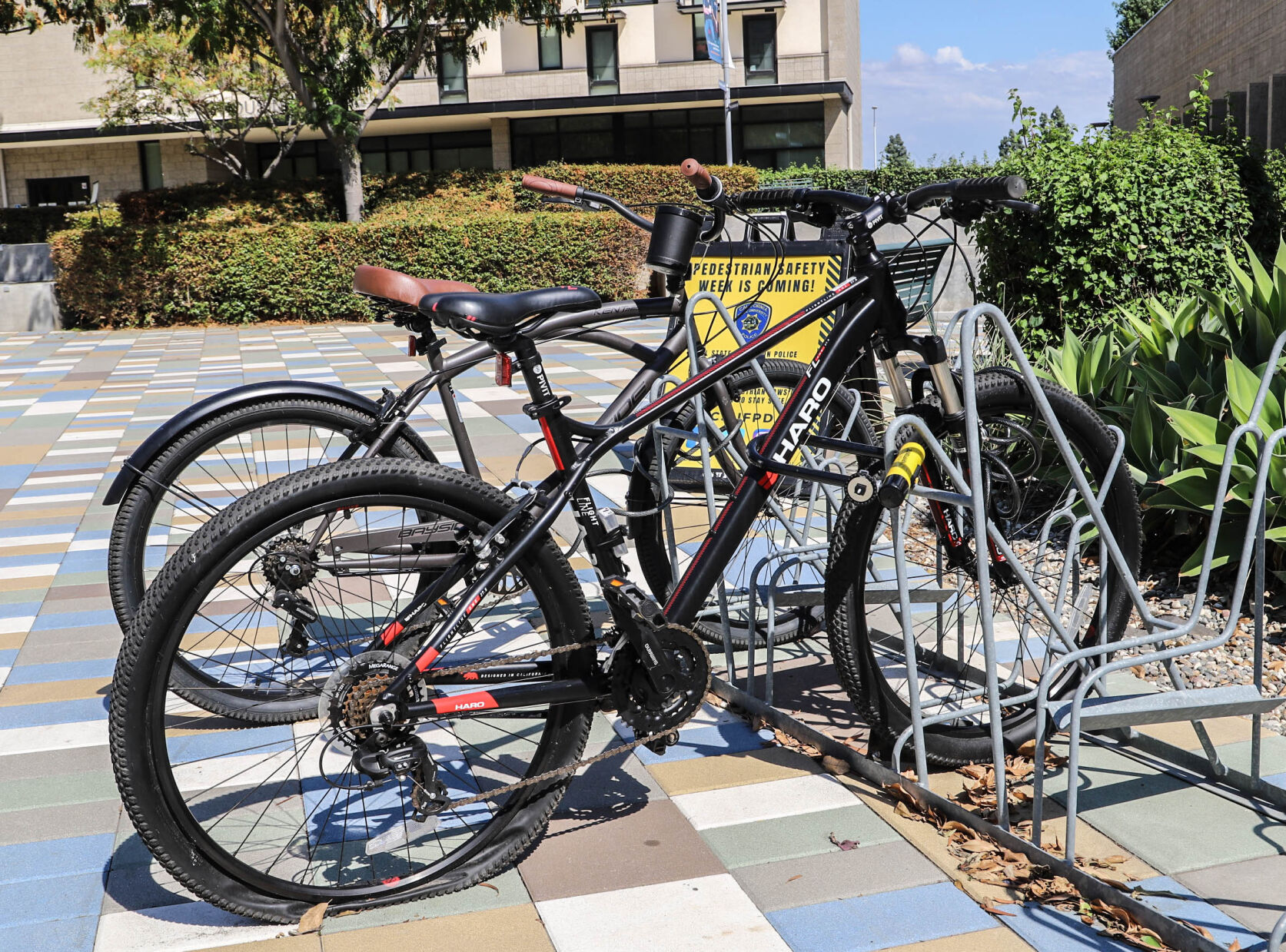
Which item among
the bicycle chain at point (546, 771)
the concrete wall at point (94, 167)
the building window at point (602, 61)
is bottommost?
the bicycle chain at point (546, 771)

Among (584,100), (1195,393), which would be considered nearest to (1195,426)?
(1195,393)

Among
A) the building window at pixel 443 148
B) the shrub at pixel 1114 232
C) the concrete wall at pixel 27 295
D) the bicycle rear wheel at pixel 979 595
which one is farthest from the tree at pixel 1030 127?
the building window at pixel 443 148

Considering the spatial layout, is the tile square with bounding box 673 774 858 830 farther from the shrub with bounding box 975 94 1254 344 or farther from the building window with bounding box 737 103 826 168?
the building window with bounding box 737 103 826 168

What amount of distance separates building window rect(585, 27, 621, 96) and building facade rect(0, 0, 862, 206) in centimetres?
3

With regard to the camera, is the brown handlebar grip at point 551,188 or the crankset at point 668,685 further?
the brown handlebar grip at point 551,188

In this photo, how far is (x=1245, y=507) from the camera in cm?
418

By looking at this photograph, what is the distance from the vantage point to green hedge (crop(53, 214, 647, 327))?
15.9 meters

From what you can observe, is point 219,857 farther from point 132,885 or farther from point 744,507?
point 744,507

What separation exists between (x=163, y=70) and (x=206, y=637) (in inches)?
998

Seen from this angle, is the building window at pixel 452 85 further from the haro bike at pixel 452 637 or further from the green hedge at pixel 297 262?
the haro bike at pixel 452 637

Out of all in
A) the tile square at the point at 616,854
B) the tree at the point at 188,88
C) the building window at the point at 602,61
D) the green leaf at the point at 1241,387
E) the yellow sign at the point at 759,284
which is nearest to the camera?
the tile square at the point at 616,854

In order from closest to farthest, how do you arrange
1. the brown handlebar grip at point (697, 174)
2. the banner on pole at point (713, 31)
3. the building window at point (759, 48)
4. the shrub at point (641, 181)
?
the brown handlebar grip at point (697, 174), the shrub at point (641, 181), the banner on pole at point (713, 31), the building window at point (759, 48)

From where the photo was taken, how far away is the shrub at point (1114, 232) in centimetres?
642

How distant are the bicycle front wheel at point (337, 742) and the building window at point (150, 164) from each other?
3829 centimetres
